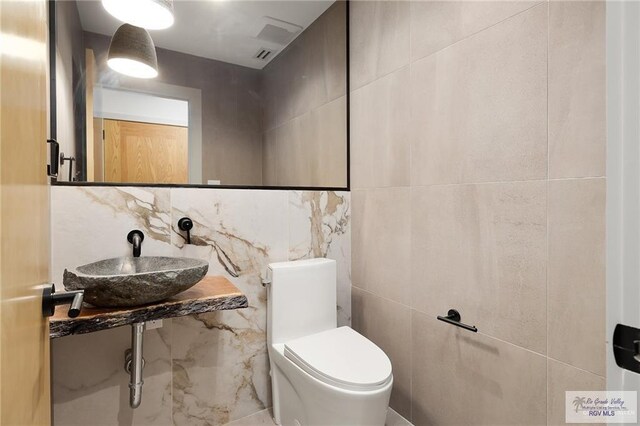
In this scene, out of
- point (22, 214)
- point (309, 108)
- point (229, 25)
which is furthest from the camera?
point (309, 108)

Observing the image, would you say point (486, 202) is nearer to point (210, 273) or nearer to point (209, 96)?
point (210, 273)

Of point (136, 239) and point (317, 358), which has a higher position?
point (136, 239)

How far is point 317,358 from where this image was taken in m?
1.41

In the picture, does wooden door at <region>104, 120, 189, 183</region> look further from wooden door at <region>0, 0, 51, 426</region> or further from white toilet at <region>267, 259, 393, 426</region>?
wooden door at <region>0, 0, 51, 426</region>

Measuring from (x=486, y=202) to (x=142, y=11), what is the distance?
61.0 inches

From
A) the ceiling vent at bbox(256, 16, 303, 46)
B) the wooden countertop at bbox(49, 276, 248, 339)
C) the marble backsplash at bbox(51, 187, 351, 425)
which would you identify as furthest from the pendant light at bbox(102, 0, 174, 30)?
the wooden countertop at bbox(49, 276, 248, 339)

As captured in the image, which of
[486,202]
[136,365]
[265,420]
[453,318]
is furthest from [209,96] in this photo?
[265,420]

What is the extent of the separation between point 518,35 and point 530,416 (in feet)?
4.29

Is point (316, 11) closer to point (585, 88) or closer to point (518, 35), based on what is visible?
point (518, 35)

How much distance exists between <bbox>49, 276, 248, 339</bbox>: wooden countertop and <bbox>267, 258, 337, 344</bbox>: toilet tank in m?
0.28

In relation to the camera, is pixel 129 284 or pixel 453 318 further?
pixel 453 318

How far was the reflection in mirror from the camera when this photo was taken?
1.46 metres

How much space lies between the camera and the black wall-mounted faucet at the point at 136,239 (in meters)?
1.45

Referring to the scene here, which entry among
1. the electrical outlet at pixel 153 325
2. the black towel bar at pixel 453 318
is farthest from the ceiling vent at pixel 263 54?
the black towel bar at pixel 453 318
